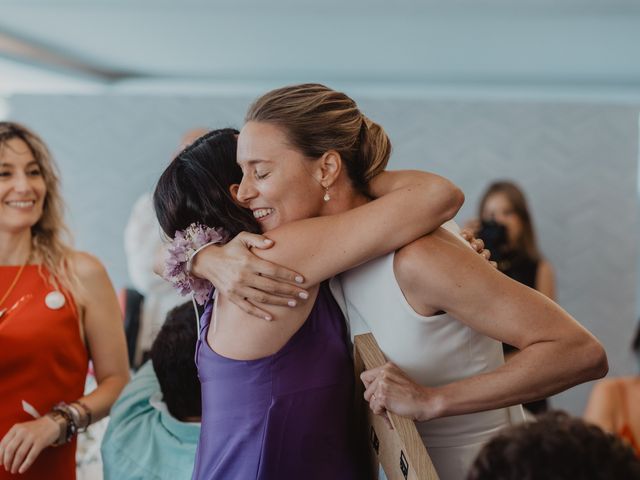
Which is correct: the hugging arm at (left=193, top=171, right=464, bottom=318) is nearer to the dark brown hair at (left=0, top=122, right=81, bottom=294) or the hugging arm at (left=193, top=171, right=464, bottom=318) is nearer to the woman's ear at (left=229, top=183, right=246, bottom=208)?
the woman's ear at (left=229, top=183, right=246, bottom=208)

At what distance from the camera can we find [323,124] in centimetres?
139

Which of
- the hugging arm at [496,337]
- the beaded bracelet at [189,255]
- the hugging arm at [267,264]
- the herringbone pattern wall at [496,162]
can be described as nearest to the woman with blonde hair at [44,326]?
the beaded bracelet at [189,255]

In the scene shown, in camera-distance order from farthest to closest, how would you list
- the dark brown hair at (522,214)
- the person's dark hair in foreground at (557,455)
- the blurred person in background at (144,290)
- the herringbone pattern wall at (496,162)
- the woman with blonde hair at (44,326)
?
the herringbone pattern wall at (496,162), the dark brown hair at (522,214), the blurred person in background at (144,290), the woman with blonde hair at (44,326), the person's dark hair in foreground at (557,455)

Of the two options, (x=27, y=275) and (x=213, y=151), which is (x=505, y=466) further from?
(x=27, y=275)

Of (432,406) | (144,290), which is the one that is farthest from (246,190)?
(144,290)

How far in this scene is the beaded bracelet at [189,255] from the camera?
1.45 m

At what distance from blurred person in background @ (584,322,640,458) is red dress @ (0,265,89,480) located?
160 centimetres

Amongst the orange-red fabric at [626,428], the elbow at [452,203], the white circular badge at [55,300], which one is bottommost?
the orange-red fabric at [626,428]

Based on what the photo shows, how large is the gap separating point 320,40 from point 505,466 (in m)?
5.96

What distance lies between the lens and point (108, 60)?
7844 mm

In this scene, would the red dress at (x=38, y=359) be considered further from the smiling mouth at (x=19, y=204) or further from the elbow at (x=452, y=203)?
the elbow at (x=452, y=203)

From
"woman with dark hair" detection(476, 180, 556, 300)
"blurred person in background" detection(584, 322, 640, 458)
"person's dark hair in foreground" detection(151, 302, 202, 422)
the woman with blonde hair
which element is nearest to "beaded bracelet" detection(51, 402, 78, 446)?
the woman with blonde hair

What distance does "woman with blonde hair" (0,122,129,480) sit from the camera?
1.92m

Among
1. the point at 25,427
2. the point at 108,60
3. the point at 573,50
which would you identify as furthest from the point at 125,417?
the point at 108,60
